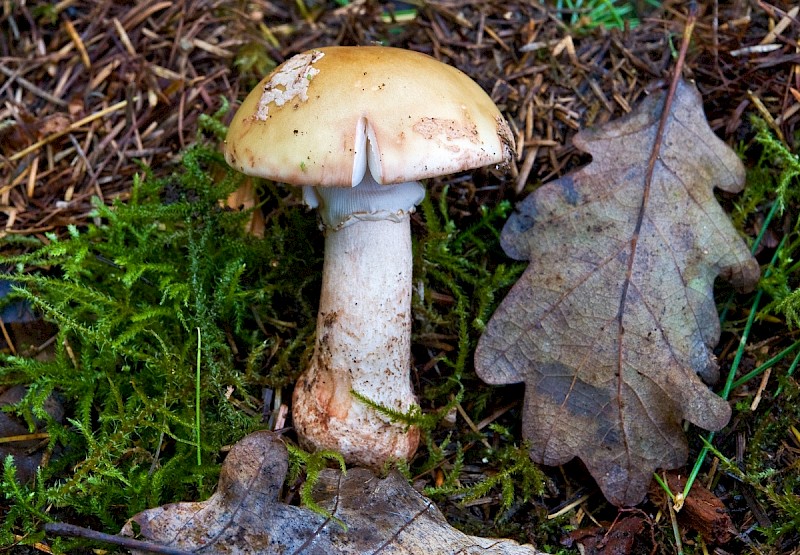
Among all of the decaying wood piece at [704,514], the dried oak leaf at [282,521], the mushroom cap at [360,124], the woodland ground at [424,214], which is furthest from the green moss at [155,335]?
the decaying wood piece at [704,514]

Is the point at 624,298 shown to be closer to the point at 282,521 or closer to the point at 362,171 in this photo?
the point at 362,171

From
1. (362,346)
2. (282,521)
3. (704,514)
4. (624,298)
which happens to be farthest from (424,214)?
(704,514)

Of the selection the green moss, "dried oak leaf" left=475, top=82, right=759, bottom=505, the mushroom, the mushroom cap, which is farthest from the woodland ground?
the mushroom cap

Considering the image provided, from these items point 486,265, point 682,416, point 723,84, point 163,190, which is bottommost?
point 682,416

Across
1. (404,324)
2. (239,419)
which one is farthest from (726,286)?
(239,419)

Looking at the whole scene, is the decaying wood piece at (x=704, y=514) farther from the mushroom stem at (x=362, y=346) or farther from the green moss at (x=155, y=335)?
the green moss at (x=155, y=335)

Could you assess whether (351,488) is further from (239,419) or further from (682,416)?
(682,416)

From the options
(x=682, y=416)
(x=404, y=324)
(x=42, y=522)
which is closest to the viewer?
(x=42, y=522)
